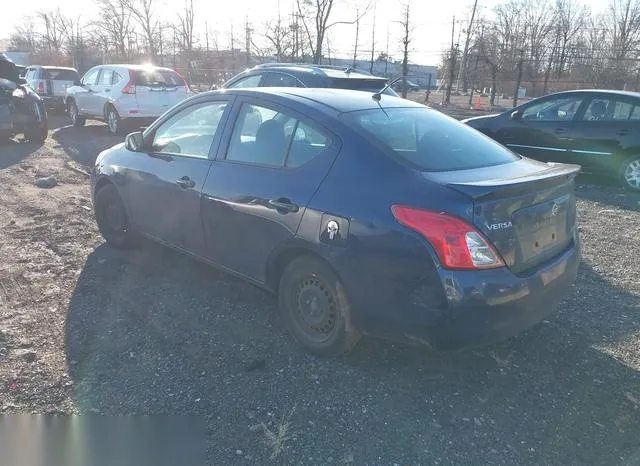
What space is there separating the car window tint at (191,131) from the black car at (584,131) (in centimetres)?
682

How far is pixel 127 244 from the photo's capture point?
5.05m

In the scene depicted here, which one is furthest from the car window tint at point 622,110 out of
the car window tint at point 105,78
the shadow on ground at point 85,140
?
the car window tint at point 105,78

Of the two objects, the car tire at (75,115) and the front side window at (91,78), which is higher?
the front side window at (91,78)

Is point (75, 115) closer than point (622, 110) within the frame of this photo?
No

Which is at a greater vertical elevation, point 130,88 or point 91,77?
point 91,77

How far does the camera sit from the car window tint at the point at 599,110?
8500 millimetres

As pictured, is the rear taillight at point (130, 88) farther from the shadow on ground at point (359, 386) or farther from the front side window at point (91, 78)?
the shadow on ground at point (359, 386)

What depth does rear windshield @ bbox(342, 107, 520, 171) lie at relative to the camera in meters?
3.17

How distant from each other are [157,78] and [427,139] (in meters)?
10.9

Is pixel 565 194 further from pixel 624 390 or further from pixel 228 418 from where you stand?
pixel 228 418

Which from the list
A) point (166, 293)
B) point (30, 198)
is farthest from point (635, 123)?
point (30, 198)

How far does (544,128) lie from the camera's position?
9.02 meters

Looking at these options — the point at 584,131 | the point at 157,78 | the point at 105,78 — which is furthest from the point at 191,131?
the point at 105,78

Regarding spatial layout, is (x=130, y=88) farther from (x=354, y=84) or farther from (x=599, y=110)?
(x=599, y=110)
